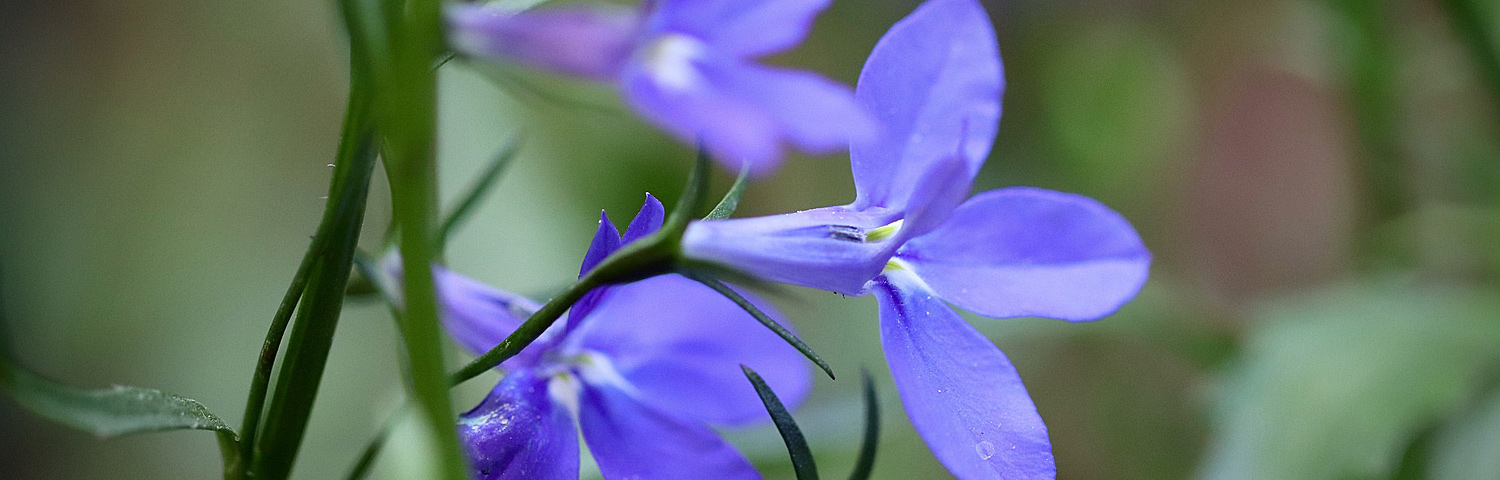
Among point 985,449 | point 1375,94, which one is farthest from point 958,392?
point 1375,94

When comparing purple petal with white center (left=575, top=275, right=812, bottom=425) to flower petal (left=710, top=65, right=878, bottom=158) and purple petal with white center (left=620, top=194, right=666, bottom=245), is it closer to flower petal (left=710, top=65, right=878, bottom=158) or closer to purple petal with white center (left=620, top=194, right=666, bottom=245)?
purple petal with white center (left=620, top=194, right=666, bottom=245)

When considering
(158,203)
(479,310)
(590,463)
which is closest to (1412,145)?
(590,463)

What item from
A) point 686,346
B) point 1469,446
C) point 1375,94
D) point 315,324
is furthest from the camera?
point 1375,94

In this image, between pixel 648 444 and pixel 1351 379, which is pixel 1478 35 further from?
pixel 648 444

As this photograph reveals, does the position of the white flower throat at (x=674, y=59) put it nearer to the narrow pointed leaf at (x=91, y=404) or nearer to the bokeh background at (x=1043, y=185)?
the narrow pointed leaf at (x=91, y=404)

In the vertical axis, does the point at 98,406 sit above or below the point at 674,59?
below

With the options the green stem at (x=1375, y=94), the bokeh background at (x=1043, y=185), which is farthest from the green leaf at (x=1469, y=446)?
the green stem at (x=1375, y=94)

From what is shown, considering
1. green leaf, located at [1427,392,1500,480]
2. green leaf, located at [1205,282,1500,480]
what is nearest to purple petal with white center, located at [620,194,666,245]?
green leaf, located at [1205,282,1500,480]

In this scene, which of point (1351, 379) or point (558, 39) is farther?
point (1351, 379)
